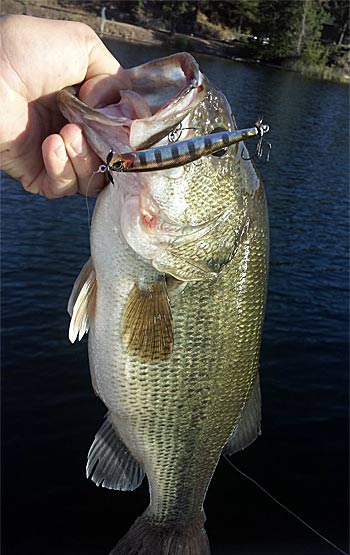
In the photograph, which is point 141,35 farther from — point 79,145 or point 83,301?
point 83,301

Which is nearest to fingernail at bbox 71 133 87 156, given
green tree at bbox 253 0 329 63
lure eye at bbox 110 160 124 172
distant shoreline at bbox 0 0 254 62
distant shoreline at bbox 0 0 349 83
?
lure eye at bbox 110 160 124 172

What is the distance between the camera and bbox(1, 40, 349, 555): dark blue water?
5105 millimetres

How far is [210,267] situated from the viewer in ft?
7.03

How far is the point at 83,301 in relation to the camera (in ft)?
7.40

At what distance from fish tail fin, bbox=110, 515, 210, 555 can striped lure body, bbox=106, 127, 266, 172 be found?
1760 millimetres

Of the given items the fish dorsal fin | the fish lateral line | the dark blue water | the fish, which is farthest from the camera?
the dark blue water

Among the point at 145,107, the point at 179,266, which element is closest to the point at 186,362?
the point at 179,266

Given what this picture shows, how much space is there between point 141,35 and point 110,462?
182ft

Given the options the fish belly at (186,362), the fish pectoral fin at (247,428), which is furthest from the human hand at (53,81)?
the fish pectoral fin at (247,428)

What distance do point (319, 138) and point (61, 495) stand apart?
21.3 meters

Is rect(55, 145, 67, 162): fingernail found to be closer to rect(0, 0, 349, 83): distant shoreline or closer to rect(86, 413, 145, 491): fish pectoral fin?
rect(86, 413, 145, 491): fish pectoral fin

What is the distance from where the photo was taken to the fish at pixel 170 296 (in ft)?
6.59

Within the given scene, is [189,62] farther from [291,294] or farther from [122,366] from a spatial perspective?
[291,294]

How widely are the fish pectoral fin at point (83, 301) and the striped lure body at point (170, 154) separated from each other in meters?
0.57
